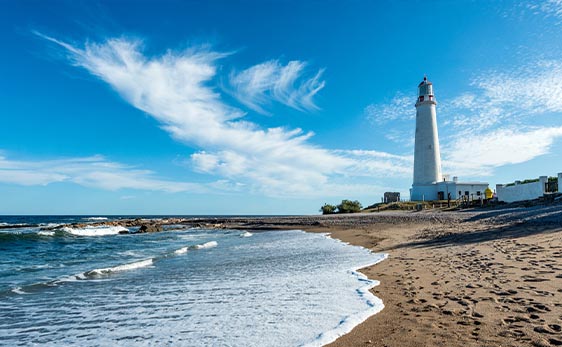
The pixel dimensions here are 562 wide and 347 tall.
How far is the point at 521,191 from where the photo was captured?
3156 centimetres

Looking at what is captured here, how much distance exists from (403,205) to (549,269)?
38.9 m

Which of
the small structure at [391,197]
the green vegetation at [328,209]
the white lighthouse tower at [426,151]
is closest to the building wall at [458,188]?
the white lighthouse tower at [426,151]

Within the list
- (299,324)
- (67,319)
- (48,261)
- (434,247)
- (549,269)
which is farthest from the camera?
(48,261)

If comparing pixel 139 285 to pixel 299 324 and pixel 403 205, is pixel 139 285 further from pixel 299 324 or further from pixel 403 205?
pixel 403 205

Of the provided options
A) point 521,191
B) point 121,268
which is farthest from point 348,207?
point 121,268

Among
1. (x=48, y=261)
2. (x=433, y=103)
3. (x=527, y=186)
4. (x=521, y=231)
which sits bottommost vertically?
(x=48, y=261)

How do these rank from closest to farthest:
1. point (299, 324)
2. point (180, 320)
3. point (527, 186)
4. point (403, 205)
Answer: point (299, 324)
point (180, 320)
point (527, 186)
point (403, 205)

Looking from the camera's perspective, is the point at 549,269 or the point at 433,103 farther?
the point at 433,103

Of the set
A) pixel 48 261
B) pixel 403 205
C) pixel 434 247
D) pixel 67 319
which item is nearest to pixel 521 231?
pixel 434 247

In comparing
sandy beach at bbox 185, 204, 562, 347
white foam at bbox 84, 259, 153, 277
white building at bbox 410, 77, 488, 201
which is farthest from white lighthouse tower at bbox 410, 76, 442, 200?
white foam at bbox 84, 259, 153, 277

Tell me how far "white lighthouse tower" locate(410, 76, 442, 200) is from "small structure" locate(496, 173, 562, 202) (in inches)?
387

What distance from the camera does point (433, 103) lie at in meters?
46.5

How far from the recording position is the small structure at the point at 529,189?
2820 centimetres

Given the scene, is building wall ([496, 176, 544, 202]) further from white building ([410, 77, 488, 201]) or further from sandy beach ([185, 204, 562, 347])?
sandy beach ([185, 204, 562, 347])
